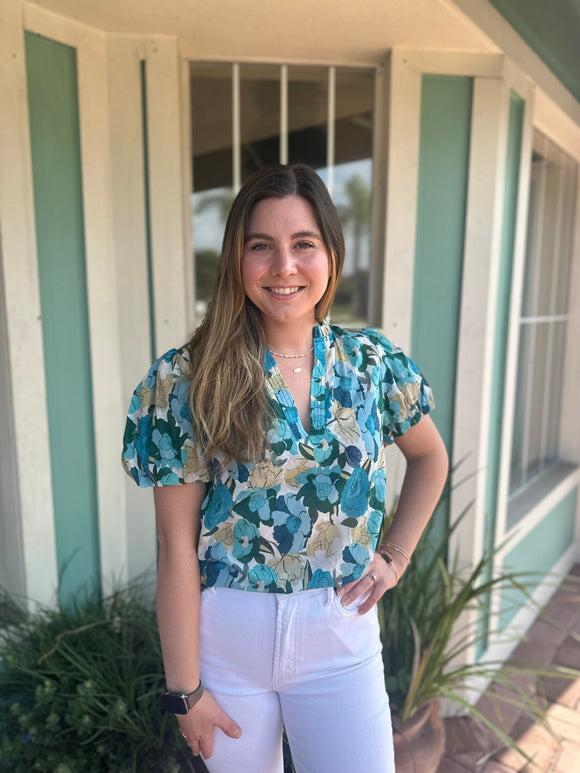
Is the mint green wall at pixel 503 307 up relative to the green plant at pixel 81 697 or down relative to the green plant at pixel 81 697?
up

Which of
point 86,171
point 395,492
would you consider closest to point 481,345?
point 395,492

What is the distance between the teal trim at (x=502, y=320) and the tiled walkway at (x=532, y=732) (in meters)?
0.31

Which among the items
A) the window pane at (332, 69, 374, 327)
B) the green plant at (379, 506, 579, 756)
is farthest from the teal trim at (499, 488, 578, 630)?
the window pane at (332, 69, 374, 327)

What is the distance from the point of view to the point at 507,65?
2141 mm

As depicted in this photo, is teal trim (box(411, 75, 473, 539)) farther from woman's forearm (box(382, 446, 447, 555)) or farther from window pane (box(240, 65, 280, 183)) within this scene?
woman's forearm (box(382, 446, 447, 555))

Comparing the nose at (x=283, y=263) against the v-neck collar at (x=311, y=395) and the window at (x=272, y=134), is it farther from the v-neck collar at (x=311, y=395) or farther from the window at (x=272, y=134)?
the window at (x=272, y=134)

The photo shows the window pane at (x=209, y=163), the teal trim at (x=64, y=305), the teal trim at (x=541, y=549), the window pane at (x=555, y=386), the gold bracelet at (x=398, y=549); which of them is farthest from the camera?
the window pane at (x=555, y=386)

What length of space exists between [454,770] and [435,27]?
2.67m

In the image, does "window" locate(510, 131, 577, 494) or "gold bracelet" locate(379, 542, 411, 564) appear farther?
"window" locate(510, 131, 577, 494)

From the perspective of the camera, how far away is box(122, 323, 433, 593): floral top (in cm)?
110

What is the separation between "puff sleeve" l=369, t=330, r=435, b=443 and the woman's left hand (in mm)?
295

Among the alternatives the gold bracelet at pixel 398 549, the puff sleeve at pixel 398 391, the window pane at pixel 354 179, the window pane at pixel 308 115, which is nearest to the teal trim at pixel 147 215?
the window pane at pixel 308 115

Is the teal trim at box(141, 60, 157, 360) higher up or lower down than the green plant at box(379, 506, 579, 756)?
higher up

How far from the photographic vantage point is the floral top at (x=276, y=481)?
1.10 meters
